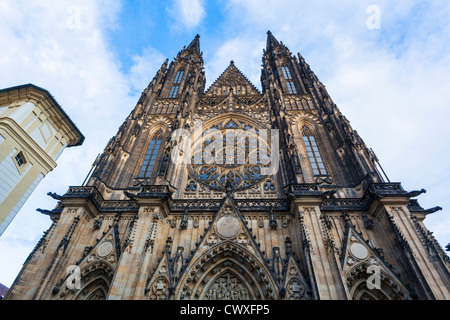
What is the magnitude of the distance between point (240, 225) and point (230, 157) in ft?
17.6

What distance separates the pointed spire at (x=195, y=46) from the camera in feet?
90.2

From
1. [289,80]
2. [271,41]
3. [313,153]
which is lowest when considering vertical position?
[313,153]

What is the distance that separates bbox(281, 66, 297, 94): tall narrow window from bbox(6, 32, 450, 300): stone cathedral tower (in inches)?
179

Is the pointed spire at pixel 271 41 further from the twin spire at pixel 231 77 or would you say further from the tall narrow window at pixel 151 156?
the tall narrow window at pixel 151 156

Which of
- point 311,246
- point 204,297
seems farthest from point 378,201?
point 204,297

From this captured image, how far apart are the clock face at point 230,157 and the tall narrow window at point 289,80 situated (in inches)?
238

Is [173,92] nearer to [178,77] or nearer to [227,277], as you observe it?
[178,77]

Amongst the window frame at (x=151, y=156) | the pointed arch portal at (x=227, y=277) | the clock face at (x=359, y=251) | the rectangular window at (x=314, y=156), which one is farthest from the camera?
the window frame at (x=151, y=156)

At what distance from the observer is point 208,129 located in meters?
17.2

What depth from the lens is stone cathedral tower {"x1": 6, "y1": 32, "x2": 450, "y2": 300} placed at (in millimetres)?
8938

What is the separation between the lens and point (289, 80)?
2138 cm

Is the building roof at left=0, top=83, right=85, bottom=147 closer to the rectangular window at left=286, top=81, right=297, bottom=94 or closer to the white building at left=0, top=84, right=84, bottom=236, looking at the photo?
the white building at left=0, top=84, right=84, bottom=236

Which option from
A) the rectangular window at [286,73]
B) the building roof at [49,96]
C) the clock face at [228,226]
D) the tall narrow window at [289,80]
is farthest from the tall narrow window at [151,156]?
the rectangular window at [286,73]

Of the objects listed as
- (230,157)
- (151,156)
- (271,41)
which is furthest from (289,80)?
(151,156)
